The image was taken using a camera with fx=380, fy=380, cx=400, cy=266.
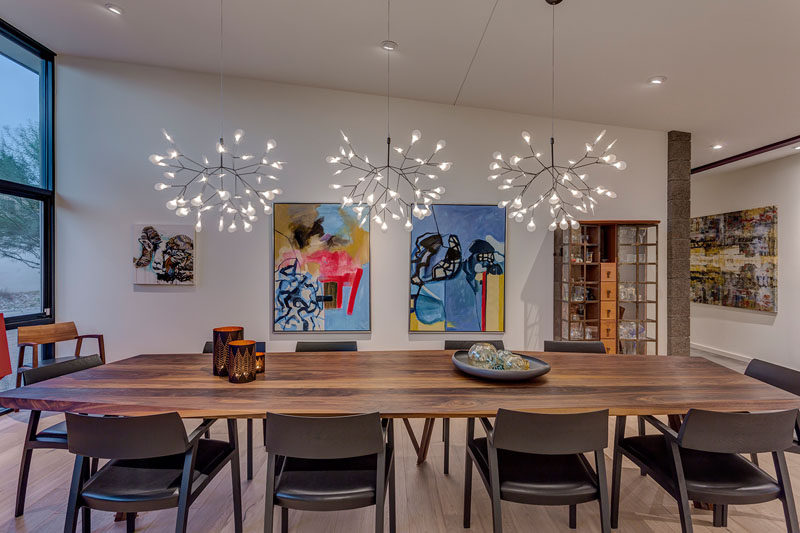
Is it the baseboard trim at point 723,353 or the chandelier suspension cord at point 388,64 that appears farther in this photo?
the baseboard trim at point 723,353

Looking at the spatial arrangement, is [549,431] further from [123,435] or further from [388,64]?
[388,64]

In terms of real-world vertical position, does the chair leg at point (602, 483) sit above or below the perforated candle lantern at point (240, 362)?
below

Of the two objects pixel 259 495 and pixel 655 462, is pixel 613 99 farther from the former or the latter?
pixel 259 495

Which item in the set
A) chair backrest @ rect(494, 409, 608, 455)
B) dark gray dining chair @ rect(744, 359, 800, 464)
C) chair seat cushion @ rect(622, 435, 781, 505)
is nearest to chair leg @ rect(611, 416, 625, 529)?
chair seat cushion @ rect(622, 435, 781, 505)

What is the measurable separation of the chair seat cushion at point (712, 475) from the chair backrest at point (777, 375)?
0.67 metres

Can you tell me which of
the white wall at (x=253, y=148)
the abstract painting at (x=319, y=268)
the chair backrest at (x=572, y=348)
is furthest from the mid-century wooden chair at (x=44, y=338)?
the chair backrest at (x=572, y=348)

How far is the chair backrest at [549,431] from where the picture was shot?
150cm

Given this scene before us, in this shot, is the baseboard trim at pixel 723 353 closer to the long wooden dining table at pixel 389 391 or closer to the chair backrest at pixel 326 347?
the long wooden dining table at pixel 389 391

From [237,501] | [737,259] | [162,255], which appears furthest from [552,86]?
[737,259]

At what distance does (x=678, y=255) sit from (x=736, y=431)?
3.02 meters

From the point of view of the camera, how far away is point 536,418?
4.92ft

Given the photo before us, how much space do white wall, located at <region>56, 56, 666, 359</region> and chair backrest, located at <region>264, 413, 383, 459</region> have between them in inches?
98.7

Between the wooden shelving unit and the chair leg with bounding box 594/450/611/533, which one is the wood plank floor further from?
the wooden shelving unit

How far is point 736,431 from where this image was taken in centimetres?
154
